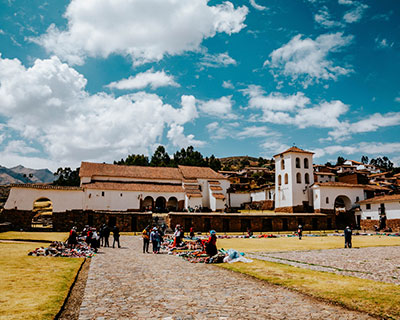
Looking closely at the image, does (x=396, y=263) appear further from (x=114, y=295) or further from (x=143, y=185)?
(x=143, y=185)

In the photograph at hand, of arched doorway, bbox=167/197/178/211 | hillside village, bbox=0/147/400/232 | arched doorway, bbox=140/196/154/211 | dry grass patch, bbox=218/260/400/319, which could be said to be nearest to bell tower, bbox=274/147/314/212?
hillside village, bbox=0/147/400/232

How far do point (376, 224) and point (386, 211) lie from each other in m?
2.14

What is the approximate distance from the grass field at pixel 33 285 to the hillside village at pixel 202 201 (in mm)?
23721

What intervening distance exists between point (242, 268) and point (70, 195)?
32.8 m

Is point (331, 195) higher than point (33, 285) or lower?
higher

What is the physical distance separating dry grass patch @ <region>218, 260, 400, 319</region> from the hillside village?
83.6ft

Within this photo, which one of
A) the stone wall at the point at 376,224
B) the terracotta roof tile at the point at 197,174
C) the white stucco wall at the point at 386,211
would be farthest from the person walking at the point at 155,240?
the terracotta roof tile at the point at 197,174

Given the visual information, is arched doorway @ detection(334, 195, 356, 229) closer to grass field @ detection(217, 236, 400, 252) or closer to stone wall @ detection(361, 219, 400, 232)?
stone wall @ detection(361, 219, 400, 232)

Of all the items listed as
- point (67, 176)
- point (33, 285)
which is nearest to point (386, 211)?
point (33, 285)

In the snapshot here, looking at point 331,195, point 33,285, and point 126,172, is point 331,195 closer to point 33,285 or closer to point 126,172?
point 126,172

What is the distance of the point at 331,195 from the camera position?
148 feet

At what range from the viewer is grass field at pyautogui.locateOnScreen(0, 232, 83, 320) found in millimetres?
→ 6142

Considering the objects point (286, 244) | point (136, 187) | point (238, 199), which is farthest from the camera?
point (238, 199)

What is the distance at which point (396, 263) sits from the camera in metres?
13.1
